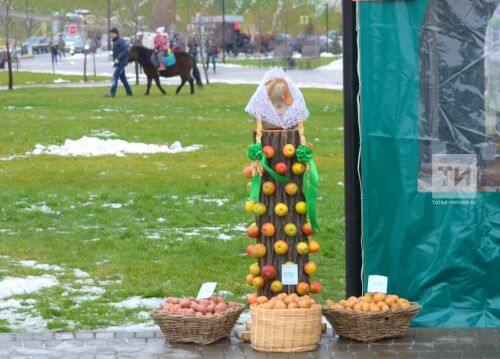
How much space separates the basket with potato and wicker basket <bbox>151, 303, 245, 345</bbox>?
0.66 m

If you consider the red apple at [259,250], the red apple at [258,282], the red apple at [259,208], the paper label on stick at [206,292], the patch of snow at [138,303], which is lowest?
the patch of snow at [138,303]

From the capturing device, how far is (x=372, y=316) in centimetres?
815

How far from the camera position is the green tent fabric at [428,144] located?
8469 mm

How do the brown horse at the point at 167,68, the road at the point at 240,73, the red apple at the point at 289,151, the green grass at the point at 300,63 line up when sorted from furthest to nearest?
the green grass at the point at 300,63, the road at the point at 240,73, the brown horse at the point at 167,68, the red apple at the point at 289,151

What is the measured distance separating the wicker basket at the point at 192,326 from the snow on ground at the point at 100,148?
11465mm

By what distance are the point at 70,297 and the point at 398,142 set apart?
2.89m

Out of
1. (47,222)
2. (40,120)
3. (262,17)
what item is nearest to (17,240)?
(47,222)

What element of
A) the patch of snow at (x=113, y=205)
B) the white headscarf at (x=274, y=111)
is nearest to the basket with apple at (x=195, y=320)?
the white headscarf at (x=274, y=111)

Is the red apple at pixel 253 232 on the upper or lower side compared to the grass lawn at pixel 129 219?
upper

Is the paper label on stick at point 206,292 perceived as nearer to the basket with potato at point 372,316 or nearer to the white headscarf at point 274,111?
the basket with potato at point 372,316

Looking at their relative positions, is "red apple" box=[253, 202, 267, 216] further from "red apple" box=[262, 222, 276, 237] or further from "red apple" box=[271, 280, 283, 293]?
"red apple" box=[271, 280, 283, 293]

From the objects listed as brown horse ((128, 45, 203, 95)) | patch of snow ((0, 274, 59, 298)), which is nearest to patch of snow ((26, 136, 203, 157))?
patch of snow ((0, 274, 59, 298))

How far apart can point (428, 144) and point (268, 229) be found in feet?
3.91

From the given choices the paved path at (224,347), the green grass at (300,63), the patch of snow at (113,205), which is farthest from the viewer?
the green grass at (300,63)
